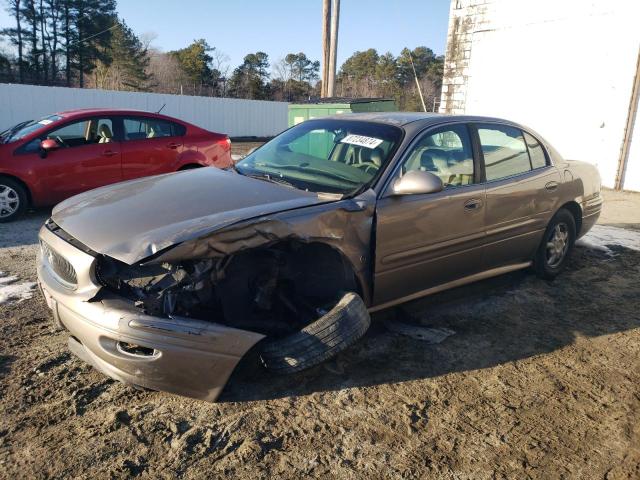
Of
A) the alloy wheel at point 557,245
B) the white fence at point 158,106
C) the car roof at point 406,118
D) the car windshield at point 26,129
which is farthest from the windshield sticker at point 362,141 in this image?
the white fence at point 158,106

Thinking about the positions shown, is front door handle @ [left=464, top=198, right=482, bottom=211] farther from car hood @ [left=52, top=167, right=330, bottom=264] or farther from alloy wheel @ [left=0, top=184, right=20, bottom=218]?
alloy wheel @ [left=0, top=184, right=20, bottom=218]

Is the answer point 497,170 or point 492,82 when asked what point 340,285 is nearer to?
point 497,170

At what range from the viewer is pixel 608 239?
7031 mm

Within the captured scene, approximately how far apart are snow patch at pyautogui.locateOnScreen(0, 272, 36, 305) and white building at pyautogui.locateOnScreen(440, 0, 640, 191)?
38.0 feet

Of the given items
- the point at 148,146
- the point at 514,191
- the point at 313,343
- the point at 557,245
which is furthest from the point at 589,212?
the point at 148,146

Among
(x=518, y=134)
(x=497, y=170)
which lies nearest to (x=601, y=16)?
(x=518, y=134)

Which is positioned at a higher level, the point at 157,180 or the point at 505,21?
the point at 505,21

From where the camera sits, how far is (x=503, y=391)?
3.26 m

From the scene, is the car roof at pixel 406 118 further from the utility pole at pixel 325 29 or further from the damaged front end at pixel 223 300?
the utility pole at pixel 325 29

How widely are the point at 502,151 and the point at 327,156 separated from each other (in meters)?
1.64

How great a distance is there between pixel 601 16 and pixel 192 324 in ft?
39.8

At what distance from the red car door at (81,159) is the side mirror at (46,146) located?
47mm

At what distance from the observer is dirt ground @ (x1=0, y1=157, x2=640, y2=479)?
254 centimetres

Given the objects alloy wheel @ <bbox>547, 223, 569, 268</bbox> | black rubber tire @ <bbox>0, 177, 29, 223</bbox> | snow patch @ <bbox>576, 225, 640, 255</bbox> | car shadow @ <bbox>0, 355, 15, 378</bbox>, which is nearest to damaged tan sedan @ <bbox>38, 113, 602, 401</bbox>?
alloy wheel @ <bbox>547, 223, 569, 268</bbox>
